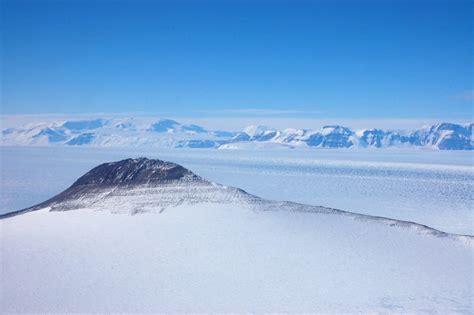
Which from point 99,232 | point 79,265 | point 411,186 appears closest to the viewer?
point 79,265

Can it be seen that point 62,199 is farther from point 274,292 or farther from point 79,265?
point 274,292

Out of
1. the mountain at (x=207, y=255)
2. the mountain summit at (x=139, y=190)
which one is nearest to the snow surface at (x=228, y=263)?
the mountain at (x=207, y=255)

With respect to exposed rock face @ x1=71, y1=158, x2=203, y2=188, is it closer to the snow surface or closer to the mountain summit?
the mountain summit

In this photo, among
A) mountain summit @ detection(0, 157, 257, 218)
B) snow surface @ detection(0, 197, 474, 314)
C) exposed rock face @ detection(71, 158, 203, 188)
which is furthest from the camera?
exposed rock face @ detection(71, 158, 203, 188)

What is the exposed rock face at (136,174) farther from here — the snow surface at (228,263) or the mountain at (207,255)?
the snow surface at (228,263)

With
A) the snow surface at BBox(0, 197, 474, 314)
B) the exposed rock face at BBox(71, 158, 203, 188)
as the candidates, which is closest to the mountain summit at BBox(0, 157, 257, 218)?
the exposed rock face at BBox(71, 158, 203, 188)

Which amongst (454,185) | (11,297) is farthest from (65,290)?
(454,185)

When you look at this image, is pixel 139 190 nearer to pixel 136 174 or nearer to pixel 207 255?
pixel 136 174

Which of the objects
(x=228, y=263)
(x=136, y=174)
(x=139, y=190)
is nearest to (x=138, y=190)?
(x=139, y=190)
